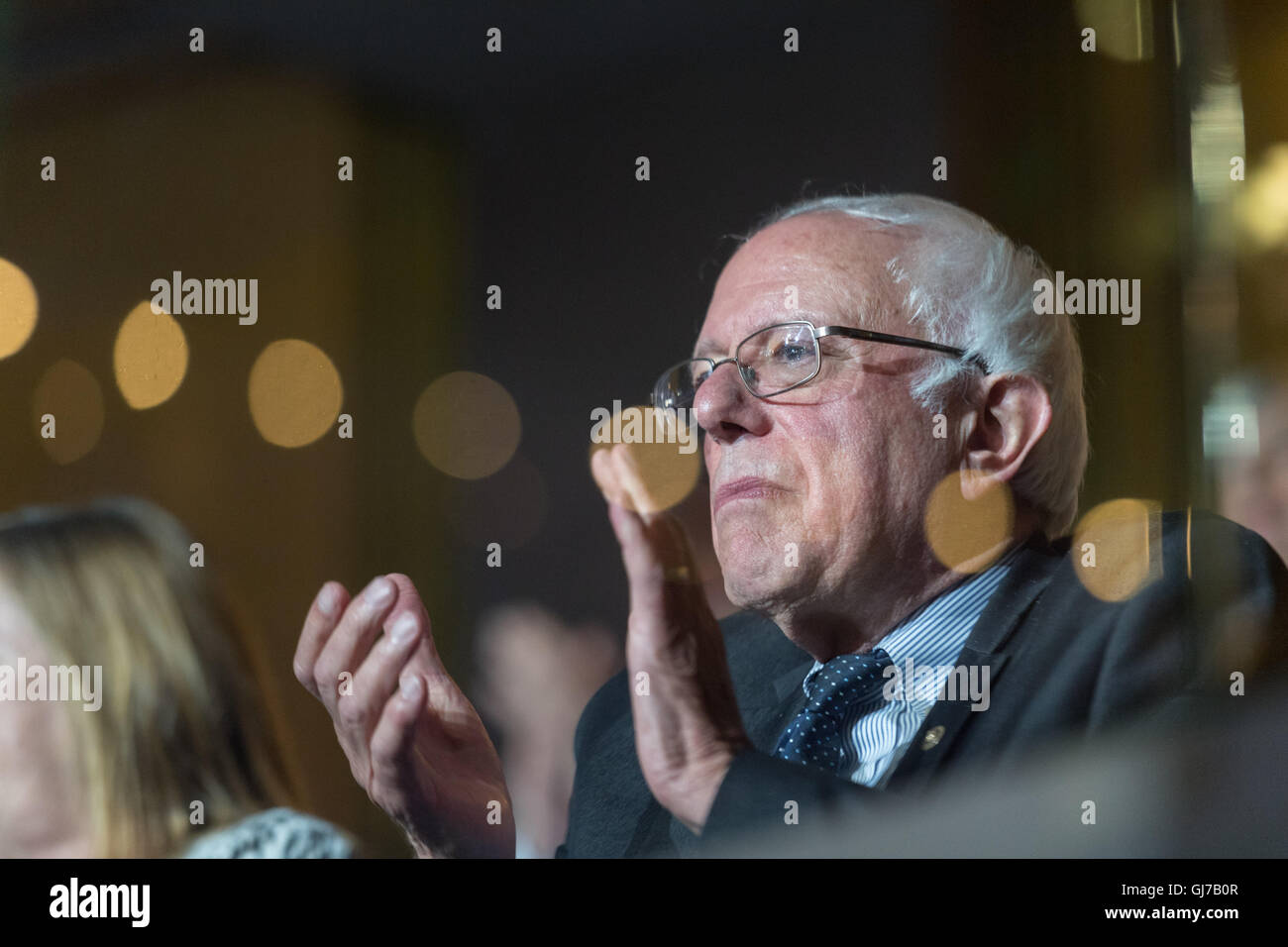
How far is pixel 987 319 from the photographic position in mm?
1920

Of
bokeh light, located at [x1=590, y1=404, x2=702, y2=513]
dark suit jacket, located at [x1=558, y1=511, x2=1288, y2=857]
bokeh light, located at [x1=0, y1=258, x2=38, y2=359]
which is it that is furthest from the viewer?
bokeh light, located at [x1=0, y1=258, x2=38, y2=359]

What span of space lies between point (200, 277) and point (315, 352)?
0.27 m

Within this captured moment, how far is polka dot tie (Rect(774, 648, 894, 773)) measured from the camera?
1.90m

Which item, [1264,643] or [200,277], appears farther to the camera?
[200,277]

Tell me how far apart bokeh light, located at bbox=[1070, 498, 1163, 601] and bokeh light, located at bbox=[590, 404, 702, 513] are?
66 cm

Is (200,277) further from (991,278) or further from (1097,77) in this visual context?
(1097,77)

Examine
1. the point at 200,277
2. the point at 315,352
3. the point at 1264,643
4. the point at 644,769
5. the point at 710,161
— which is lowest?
the point at 644,769

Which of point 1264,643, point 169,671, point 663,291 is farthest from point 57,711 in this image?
point 1264,643

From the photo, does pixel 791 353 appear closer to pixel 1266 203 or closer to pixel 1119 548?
pixel 1119 548

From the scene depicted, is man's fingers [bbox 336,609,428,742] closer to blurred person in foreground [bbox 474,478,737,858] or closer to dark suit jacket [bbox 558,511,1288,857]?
blurred person in foreground [bbox 474,478,737,858]

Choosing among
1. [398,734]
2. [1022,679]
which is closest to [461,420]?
[398,734]

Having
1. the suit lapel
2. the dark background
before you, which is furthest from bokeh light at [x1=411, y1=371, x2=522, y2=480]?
the suit lapel

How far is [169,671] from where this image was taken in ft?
6.68

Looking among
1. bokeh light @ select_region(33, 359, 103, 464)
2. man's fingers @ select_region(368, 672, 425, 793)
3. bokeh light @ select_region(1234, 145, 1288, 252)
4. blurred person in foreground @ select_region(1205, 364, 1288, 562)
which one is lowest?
man's fingers @ select_region(368, 672, 425, 793)
